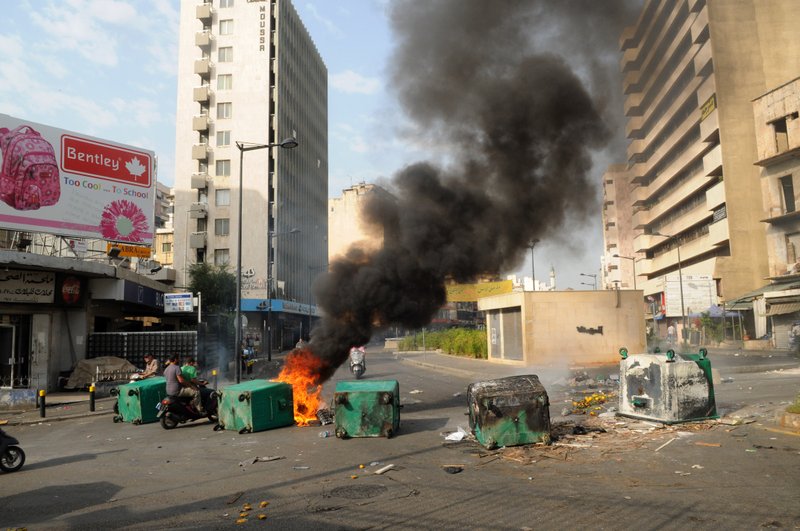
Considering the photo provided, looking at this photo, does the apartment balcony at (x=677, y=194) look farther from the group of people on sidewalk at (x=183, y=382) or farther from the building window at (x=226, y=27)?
the group of people on sidewalk at (x=183, y=382)

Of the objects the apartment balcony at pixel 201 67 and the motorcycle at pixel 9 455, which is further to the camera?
the apartment balcony at pixel 201 67

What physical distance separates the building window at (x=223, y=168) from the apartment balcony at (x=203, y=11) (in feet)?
44.8

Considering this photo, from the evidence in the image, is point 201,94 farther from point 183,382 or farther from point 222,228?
point 183,382

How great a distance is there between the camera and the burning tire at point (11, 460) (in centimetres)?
788

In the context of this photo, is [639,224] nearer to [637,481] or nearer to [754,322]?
[754,322]

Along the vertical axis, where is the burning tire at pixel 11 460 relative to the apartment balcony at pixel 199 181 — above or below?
below

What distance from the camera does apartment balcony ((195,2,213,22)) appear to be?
5294cm

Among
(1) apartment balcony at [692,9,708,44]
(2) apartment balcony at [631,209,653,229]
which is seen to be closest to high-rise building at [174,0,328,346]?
(1) apartment balcony at [692,9,708,44]

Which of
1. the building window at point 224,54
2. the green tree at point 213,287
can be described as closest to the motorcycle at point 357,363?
the green tree at point 213,287

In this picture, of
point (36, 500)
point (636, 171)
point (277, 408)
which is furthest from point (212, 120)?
point (36, 500)

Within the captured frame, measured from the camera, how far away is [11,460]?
7.95m

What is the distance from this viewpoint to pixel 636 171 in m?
61.1

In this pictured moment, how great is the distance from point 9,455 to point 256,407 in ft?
12.6

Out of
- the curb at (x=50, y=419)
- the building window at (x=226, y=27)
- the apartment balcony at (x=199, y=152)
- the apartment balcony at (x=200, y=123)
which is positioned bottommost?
the curb at (x=50, y=419)
